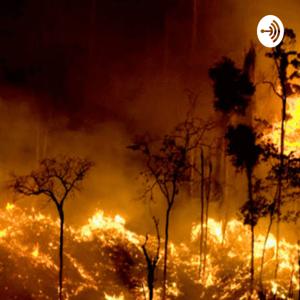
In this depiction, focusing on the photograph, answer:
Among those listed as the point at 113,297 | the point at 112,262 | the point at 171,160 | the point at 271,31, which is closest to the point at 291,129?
the point at 271,31

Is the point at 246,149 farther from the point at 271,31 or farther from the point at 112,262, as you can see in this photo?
the point at 112,262

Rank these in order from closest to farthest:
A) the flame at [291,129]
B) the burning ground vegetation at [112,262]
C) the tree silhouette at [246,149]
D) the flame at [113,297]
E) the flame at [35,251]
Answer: the burning ground vegetation at [112,262]
the flame at [113,297]
the flame at [35,251]
the tree silhouette at [246,149]
the flame at [291,129]

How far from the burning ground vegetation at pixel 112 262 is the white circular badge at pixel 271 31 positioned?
1273 cm

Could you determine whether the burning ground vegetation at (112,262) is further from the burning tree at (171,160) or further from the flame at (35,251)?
the burning tree at (171,160)

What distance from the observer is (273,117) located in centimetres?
4556

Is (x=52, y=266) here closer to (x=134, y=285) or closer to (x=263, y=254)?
(x=134, y=285)

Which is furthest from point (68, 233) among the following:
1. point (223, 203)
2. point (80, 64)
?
point (80, 64)

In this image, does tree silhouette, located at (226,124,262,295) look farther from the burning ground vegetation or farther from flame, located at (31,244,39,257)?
flame, located at (31,244,39,257)

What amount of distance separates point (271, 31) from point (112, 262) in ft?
57.9

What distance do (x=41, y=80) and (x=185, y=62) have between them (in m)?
11.2

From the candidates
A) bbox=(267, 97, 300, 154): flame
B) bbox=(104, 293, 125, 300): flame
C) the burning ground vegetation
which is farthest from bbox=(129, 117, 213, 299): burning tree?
bbox=(267, 97, 300, 154): flame

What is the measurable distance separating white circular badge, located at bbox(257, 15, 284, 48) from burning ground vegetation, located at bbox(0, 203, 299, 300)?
12.7 metres

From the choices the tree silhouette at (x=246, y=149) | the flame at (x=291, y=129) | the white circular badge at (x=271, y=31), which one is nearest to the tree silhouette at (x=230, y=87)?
the tree silhouette at (x=246, y=149)

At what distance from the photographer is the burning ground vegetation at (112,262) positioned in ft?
109
